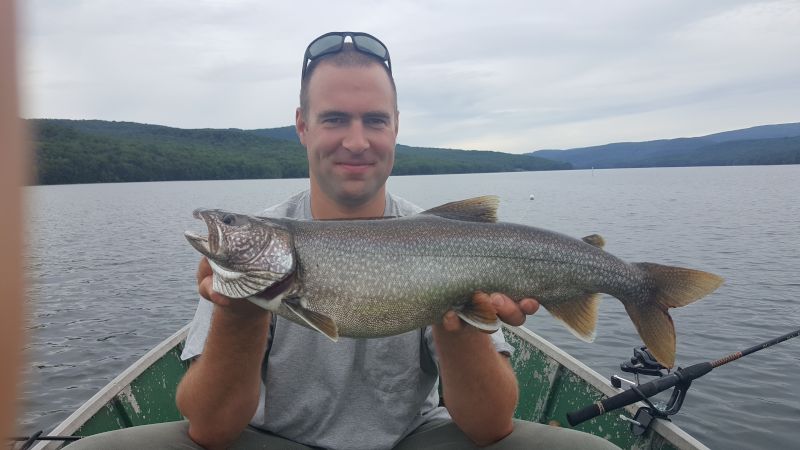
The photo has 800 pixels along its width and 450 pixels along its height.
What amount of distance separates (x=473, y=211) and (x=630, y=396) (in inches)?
88.1

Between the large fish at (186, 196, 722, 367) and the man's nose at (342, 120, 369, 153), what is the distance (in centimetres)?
78

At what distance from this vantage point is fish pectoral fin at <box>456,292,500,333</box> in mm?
3432

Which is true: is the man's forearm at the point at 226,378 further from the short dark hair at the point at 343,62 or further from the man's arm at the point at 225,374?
the short dark hair at the point at 343,62

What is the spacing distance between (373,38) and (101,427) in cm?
440

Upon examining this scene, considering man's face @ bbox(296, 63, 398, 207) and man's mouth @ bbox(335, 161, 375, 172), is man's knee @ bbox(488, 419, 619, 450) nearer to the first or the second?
man's face @ bbox(296, 63, 398, 207)

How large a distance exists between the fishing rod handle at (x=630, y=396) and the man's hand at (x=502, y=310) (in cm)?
134

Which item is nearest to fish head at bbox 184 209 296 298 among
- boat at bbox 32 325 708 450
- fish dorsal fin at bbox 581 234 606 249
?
fish dorsal fin at bbox 581 234 606 249

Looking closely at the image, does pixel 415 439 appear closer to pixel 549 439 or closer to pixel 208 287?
pixel 549 439

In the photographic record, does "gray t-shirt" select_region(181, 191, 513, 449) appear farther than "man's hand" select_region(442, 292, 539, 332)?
Yes

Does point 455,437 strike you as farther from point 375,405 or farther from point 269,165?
point 269,165

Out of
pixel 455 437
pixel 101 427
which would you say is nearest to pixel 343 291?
pixel 455 437

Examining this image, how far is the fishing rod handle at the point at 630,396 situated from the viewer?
4.48m

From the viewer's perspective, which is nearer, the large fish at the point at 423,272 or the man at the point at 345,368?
the large fish at the point at 423,272

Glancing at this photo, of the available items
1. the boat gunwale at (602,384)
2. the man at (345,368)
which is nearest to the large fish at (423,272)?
the man at (345,368)
